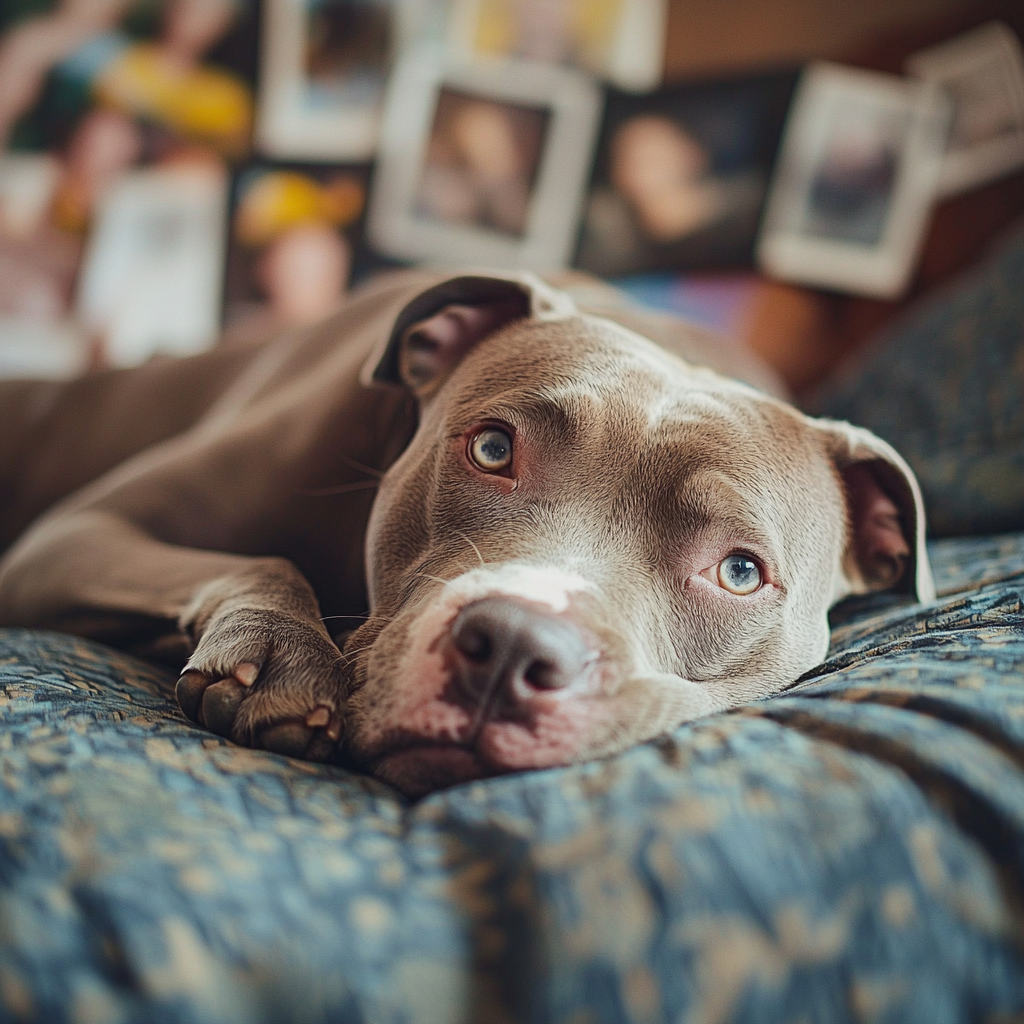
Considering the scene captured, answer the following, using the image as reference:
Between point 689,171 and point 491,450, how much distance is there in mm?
2625

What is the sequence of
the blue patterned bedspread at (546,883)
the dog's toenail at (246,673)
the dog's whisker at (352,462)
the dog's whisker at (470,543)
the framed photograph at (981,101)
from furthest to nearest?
the framed photograph at (981,101) → the dog's whisker at (352,462) → the dog's whisker at (470,543) → the dog's toenail at (246,673) → the blue patterned bedspread at (546,883)

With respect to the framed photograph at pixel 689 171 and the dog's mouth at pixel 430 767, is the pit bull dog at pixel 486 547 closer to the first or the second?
the dog's mouth at pixel 430 767

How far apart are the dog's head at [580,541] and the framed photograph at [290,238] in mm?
2368

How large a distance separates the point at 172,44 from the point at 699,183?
242 cm

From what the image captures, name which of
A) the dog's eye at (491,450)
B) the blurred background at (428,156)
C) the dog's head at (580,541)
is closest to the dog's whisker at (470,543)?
the dog's head at (580,541)

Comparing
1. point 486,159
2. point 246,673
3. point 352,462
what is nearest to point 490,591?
point 246,673

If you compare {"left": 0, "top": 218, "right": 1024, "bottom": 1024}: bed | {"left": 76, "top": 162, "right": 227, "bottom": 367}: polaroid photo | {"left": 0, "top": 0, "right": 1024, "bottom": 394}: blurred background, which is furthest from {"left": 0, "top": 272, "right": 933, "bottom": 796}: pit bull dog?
{"left": 76, "top": 162, "right": 227, "bottom": 367}: polaroid photo

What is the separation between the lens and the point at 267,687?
1.03 metres

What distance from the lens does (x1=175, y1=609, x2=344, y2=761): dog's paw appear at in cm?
99

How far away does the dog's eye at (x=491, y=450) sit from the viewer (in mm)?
1292

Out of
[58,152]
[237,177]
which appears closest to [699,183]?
[237,177]

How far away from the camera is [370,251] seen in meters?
3.76

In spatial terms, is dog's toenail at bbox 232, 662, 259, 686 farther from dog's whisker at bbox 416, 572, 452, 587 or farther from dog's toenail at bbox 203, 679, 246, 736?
dog's whisker at bbox 416, 572, 452, 587

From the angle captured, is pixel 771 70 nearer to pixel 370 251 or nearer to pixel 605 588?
pixel 370 251
